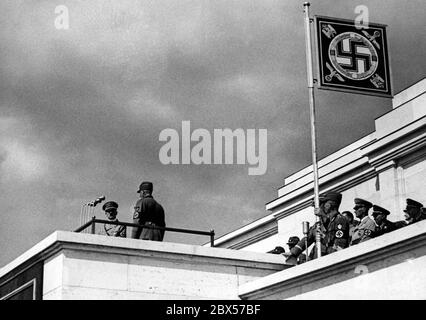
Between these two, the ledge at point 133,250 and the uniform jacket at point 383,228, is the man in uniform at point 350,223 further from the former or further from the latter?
the ledge at point 133,250

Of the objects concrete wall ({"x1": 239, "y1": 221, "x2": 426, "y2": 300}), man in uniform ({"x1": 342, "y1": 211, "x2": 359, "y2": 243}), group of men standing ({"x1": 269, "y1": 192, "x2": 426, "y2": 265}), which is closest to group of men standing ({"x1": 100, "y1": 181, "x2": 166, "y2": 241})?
concrete wall ({"x1": 239, "y1": 221, "x2": 426, "y2": 300})

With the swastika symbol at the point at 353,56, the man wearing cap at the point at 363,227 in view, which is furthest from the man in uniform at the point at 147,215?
the swastika symbol at the point at 353,56

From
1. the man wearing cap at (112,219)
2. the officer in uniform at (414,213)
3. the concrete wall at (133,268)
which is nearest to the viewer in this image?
the officer in uniform at (414,213)

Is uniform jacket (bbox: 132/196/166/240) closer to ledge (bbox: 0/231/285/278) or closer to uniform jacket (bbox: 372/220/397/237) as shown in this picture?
ledge (bbox: 0/231/285/278)

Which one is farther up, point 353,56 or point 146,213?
point 353,56

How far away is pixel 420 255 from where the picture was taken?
14938 millimetres

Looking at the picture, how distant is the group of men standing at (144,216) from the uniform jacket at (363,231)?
435 centimetres

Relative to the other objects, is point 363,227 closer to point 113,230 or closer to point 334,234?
point 334,234

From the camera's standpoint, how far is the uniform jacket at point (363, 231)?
1708 cm

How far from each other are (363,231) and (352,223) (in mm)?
704

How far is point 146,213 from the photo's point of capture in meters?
19.5

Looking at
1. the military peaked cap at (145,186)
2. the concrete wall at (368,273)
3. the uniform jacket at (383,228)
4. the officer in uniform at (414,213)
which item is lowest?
the concrete wall at (368,273)

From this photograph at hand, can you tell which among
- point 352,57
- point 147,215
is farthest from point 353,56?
point 147,215
